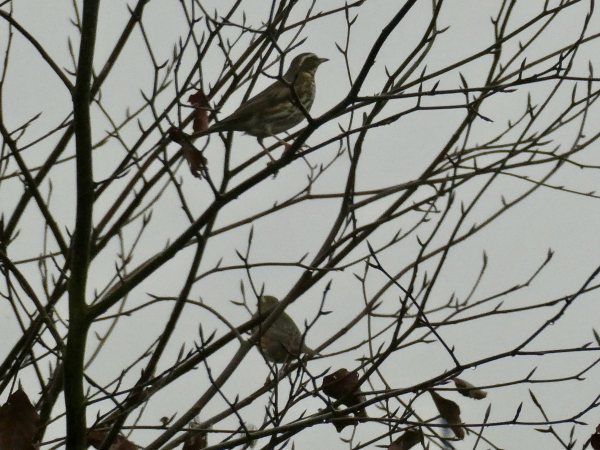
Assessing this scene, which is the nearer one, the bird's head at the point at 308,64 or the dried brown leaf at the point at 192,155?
the dried brown leaf at the point at 192,155

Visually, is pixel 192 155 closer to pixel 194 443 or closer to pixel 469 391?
pixel 194 443

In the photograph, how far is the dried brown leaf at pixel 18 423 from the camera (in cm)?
306

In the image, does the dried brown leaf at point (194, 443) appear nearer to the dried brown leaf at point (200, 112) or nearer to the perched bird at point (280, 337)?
the perched bird at point (280, 337)

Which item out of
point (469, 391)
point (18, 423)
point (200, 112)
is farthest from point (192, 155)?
point (469, 391)

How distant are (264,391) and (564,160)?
1.59 meters

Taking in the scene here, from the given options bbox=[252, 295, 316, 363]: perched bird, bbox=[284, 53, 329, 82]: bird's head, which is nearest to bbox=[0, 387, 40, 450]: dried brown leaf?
bbox=[252, 295, 316, 363]: perched bird

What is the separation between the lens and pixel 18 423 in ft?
10.1

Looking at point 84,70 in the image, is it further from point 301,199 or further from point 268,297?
point 268,297

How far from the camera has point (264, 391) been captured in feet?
11.4

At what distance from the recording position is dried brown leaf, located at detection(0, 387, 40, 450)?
306 cm

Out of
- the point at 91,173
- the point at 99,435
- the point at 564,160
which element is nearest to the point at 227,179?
the point at 91,173

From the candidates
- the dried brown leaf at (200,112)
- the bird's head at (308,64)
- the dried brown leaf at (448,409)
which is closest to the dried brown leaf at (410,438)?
the dried brown leaf at (448,409)

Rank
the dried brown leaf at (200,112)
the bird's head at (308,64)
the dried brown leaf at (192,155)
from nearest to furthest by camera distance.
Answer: the dried brown leaf at (192,155), the dried brown leaf at (200,112), the bird's head at (308,64)

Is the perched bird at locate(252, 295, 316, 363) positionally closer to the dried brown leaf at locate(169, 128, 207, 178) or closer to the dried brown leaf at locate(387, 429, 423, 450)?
the dried brown leaf at locate(387, 429, 423, 450)
